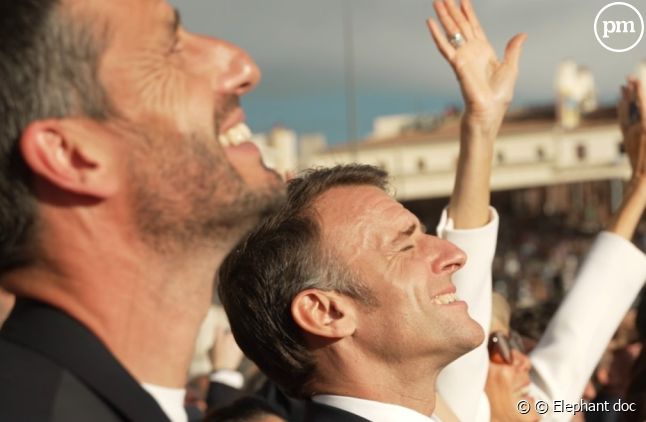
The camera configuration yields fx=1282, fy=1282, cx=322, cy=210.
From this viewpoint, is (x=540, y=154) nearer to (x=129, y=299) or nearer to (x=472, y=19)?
(x=472, y=19)

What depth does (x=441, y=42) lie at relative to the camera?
11.2 feet

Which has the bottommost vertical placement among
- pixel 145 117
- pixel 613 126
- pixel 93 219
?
pixel 613 126

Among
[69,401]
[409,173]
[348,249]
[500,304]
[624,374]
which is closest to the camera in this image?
[69,401]

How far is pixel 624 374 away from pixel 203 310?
467 cm

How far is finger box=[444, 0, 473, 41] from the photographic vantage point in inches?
136

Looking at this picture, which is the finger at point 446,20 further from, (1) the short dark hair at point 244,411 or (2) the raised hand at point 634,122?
(1) the short dark hair at point 244,411

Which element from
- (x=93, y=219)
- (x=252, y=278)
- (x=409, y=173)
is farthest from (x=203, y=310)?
(x=409, y=173)

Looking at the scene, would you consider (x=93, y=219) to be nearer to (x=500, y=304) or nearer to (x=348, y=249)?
(x=348, y=249)

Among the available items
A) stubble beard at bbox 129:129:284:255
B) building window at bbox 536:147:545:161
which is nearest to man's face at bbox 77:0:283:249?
stubble beard at bbox 129:129:284:255

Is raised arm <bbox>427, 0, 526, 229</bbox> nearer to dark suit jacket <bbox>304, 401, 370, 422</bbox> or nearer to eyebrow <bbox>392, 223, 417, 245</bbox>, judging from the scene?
eyebrow <bbox>392, 223, 417, 245</bbox>

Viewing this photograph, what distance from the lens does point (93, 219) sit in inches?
67.4

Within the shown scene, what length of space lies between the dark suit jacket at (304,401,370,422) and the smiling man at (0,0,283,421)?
34.9 inches

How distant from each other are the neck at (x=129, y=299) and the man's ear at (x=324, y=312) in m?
0.92

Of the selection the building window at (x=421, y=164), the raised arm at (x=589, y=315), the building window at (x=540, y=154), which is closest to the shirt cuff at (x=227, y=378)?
the raised arm at (x=589, y=315)
